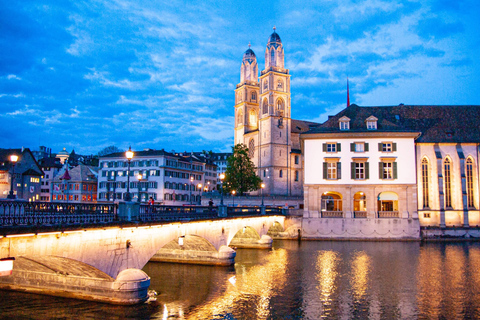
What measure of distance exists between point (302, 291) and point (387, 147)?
1529 inches

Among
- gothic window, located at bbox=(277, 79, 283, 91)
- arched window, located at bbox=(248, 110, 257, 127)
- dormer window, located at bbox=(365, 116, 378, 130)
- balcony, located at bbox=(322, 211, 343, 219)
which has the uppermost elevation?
gothic window, located at bbox=(277, 79, 283, 91)

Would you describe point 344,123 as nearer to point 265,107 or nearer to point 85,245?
point 265,107

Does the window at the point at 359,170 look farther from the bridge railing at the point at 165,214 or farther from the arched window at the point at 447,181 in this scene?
the bridge railing at the point at 165,214

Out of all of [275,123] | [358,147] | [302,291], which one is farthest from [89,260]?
[275,123]

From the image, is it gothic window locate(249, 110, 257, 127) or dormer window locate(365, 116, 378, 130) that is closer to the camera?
dormer window locate(365, 116, 378, 130)

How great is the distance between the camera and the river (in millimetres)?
20375

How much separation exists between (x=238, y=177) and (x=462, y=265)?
5095 centimetres

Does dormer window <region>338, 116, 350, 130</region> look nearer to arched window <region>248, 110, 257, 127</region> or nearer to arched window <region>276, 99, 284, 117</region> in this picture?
arched window <region>276, 99, 284, 117</region>

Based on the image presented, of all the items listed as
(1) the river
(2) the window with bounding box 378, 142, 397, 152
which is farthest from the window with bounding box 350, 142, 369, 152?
(1) the river

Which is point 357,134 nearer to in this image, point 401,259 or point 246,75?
point 401,259

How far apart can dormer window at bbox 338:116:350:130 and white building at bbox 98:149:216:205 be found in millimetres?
39222

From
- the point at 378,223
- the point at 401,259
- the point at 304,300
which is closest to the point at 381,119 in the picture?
the point at 378,223

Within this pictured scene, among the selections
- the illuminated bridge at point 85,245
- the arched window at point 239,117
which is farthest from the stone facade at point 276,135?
the illuminated bridge at point 85,245

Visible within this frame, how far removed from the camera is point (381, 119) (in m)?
61.6
